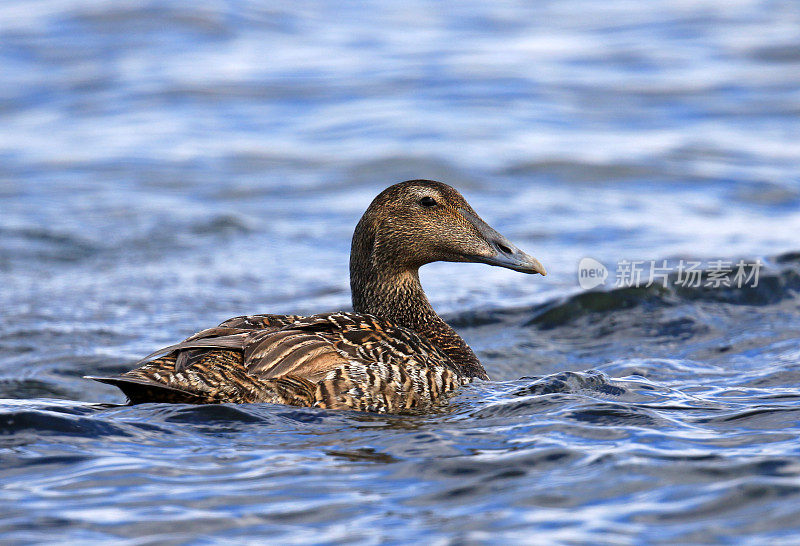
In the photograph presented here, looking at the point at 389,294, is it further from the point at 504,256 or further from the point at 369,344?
the point at 369,344

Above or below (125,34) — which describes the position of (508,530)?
below

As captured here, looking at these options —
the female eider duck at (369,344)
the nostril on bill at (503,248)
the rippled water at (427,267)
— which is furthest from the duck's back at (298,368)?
the nostril on bill at (503,248)

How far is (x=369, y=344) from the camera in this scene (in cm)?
594

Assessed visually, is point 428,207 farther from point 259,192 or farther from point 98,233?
point 259,192

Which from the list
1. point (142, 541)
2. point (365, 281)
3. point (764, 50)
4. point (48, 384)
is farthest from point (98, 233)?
point (764, 50)

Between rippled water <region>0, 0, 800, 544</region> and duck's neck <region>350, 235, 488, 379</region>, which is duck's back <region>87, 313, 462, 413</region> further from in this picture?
duck's neck <region>350, 235, 488, 379</region>

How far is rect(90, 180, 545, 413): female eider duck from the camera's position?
558cm

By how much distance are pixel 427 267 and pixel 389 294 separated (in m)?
3.85

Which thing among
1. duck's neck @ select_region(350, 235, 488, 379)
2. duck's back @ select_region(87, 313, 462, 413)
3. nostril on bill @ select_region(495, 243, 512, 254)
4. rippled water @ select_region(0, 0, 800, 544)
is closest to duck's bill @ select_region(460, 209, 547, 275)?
nostril on bill @ select_region(495, 243, 512, 254)

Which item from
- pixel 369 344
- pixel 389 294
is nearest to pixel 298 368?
pixel 369 344

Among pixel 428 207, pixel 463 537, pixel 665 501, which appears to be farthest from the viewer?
pixel 428 207

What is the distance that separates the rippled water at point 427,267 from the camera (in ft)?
15.3

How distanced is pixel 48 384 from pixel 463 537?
13.9ft

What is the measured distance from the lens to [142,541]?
427 cm
